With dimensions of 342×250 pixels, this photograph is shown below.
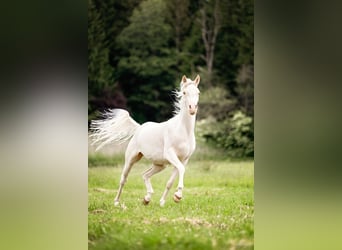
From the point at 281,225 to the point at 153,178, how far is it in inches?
40.9

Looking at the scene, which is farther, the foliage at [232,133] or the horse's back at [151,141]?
the horse's back at [151,141]

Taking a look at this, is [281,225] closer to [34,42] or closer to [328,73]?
[328,73]

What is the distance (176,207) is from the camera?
805cm

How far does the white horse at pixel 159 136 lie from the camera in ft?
26.4

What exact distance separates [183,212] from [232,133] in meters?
0.71

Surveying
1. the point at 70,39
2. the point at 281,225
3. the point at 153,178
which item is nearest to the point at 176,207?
the point at 153,178

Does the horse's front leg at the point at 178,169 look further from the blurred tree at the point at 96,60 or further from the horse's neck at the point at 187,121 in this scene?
the blurred tree at the point at 96,60

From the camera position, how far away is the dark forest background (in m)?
8.01

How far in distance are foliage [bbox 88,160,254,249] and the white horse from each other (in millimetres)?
54

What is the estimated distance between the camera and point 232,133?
802cm

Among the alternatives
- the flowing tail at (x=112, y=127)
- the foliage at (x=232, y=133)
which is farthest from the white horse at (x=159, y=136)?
the foliage at (x=232, y=133)

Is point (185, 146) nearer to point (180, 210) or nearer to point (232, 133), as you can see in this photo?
point (232, 133)

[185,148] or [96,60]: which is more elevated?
[96,60]

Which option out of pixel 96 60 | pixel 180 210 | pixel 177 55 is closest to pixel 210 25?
pixel 177 55
